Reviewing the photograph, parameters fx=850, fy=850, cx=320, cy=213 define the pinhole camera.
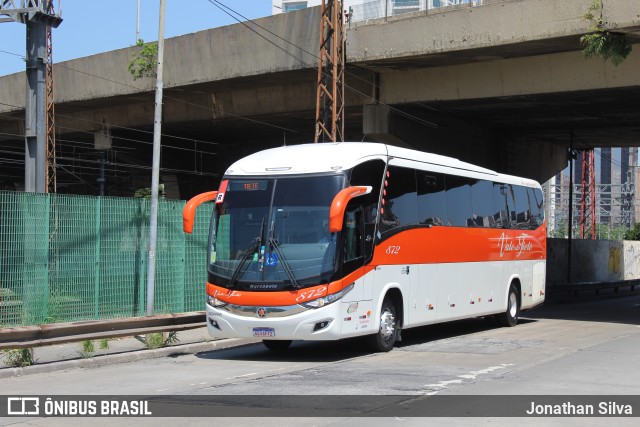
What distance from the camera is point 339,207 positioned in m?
13.0

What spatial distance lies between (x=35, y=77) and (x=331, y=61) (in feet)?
28.3

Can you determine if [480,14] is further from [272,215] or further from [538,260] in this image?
[272,215]

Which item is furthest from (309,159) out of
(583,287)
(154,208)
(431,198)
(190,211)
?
(583,287)

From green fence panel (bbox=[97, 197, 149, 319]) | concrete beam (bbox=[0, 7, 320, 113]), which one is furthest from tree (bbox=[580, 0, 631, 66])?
green fence panel (bbox=[97, 197, 149, 319])

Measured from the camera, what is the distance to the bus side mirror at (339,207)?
12875 mm

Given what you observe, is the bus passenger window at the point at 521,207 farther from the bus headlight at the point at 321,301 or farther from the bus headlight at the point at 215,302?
the bus headlight at the point at 215,302

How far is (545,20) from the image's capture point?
22281 mm

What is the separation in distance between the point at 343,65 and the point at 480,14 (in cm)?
467

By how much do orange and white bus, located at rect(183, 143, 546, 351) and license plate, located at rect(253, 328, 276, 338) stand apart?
0.6 inches

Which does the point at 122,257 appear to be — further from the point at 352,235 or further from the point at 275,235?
the point at 352,235

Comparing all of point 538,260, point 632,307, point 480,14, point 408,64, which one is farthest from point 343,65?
point 632,307

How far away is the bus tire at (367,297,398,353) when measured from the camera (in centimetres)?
1520

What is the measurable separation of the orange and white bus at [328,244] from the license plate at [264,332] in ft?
0.05

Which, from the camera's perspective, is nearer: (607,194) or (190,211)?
(190,211)
